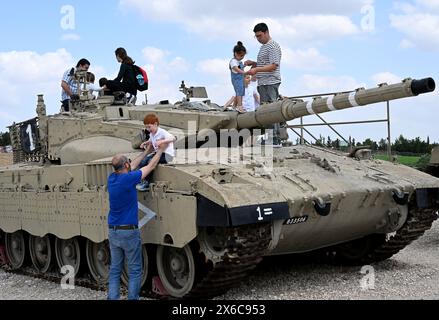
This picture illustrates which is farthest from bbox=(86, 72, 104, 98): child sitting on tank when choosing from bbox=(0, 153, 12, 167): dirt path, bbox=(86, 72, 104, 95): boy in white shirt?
bbox=(0, 153, 12, 167): dirt path

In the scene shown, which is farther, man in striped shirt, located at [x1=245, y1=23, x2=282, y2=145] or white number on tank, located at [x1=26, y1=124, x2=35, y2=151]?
white number on tank, located at [x1=26, y1=124, x2=35, y2=151]

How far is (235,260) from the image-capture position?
319 inches

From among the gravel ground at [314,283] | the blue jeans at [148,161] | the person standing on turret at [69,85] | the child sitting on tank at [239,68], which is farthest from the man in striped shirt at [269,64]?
the person standing on turret at [69,85]

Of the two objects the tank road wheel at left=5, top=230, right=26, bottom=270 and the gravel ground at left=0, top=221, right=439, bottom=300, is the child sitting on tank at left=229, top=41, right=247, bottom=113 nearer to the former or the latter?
the gravel ground at left=0, top=221, right=439, bottom=300

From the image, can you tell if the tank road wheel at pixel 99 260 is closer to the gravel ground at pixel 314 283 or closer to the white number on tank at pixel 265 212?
the gravel ground at pixel 314 283

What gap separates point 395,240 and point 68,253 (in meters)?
5.37

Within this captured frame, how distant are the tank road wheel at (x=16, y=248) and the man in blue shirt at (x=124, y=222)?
15.2ft

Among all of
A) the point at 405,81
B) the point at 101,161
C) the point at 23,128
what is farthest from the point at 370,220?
the point at 23,128

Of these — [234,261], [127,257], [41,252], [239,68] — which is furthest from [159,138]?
[41,252]

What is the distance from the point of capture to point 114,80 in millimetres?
12719

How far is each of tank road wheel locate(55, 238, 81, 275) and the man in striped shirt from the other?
12.2 ft

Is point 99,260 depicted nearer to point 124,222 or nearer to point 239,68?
point 124,222

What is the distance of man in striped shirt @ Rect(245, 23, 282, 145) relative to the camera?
35.9ft

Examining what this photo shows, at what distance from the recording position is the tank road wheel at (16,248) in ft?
41.6
